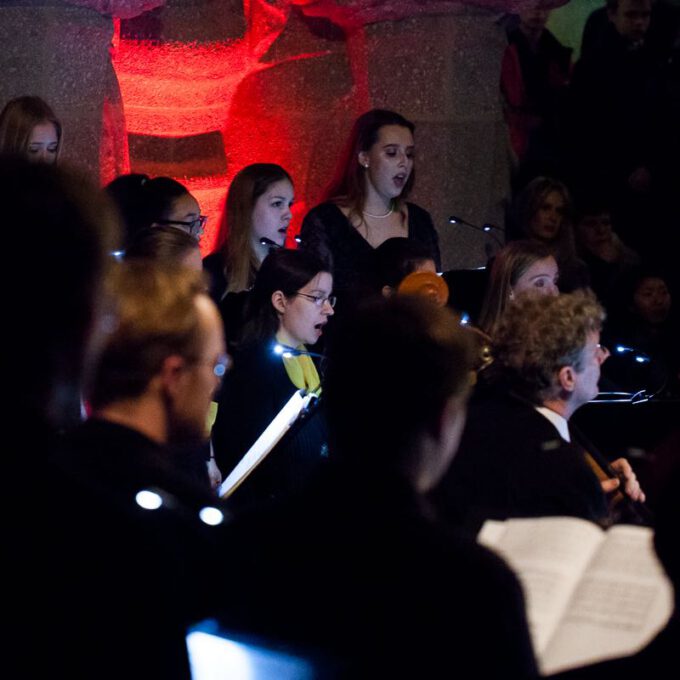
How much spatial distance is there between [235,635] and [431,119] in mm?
4300

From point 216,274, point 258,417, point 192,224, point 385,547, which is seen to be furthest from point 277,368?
point 385,547

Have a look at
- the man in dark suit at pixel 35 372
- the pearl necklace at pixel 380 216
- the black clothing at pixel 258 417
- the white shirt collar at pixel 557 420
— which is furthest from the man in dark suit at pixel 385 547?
the pearl necklace at pixel 380 216

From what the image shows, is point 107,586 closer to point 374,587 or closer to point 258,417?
point 374,587

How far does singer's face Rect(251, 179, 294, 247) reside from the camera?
4.52 meters

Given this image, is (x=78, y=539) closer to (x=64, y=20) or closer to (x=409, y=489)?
(x=409, y=489)

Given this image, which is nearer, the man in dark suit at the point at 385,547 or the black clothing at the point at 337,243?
the man in dark suit at the point at 385,547

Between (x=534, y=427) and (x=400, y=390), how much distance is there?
126cm

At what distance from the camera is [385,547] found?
1.49 metres

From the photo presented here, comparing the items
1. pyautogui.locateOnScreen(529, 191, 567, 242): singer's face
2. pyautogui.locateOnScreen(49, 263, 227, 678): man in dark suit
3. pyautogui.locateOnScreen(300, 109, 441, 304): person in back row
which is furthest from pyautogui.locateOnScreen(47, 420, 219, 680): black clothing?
pyautogui.locateOnScreen(529, 191, 567, 242): singer's face

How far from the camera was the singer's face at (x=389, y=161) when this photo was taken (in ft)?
15.8

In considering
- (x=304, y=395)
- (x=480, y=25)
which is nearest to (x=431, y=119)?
(x=480, y=25)

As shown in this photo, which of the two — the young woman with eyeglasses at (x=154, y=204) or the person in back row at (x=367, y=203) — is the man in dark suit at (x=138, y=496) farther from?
the person in back row at (x=367, y=203)

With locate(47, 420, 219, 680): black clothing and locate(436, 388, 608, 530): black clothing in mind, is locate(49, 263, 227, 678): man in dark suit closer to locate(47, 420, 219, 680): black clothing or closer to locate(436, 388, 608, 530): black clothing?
locate(47, 420, 219, 680): black clothing

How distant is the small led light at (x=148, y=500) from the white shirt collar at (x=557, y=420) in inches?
63.1
